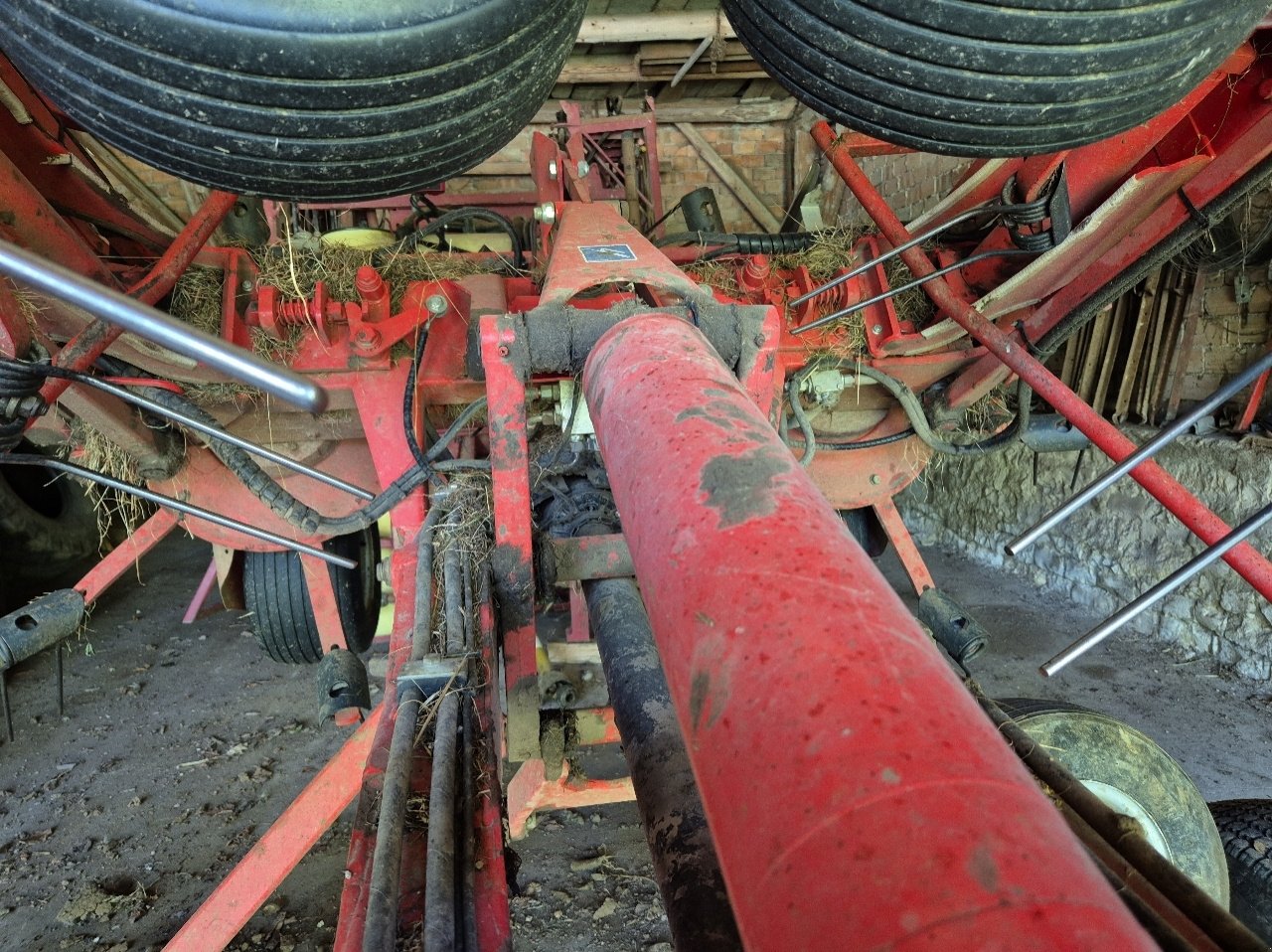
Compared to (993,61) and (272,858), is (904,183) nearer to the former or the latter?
(993,61)

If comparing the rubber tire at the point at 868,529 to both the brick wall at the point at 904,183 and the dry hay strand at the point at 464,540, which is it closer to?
the dry hay strand at the point at 464,540

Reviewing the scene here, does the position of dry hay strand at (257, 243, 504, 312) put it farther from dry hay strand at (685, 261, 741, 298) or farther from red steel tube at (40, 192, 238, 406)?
dry hay strand at (685, 261, 741, 298)

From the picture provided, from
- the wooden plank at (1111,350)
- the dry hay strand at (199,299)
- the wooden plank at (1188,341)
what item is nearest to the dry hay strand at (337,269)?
the dry hay strand at (199,299)

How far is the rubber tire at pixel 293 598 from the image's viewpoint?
332cm

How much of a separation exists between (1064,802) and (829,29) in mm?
1281

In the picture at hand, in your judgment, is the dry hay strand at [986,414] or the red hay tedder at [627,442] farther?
the dry hay strand at [986,414]

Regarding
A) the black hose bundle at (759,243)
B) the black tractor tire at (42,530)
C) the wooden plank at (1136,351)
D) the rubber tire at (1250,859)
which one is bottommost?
the rubber tire at (1250,859)

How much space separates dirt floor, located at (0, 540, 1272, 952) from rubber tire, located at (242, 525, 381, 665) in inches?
20.0

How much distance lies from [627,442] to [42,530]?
16.1 feet

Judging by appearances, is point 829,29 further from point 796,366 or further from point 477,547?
point 796,366

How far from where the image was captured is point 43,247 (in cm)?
182

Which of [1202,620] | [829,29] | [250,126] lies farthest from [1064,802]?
[1202,620]

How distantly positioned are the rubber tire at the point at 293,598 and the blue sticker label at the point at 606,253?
80.5 inches

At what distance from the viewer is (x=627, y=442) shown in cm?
89
